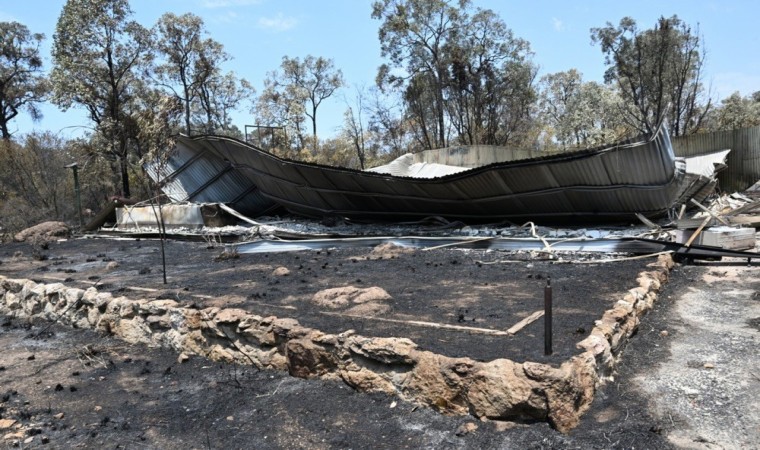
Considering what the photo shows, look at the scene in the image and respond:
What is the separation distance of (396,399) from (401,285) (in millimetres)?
3262

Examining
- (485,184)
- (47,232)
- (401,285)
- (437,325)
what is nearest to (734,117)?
(485,184)

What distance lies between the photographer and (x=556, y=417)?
3414mm

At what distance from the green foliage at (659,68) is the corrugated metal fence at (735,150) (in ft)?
19.0

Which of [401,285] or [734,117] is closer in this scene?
[401,285]

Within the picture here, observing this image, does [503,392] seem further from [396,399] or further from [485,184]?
[485,184]

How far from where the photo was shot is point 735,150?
18.5m

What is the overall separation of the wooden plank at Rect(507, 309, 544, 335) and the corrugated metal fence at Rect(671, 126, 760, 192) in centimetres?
1728

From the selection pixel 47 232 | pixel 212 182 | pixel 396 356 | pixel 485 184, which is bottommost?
pixel 396 356

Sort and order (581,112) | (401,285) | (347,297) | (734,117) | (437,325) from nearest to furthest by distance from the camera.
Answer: (437,325) → (347,297) → (401,285) → (734,117) → (581,112)

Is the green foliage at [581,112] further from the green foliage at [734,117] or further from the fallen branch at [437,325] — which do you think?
the fallen branch at [437,325]

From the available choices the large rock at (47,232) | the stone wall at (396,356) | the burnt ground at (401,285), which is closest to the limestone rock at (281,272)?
the burnt ground at (401,285)

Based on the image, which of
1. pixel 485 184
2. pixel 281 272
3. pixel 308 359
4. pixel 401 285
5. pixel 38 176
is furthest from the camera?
pixel 38 176

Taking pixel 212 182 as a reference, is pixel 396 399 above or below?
below

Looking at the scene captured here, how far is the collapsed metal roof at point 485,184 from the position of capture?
10344 mm
